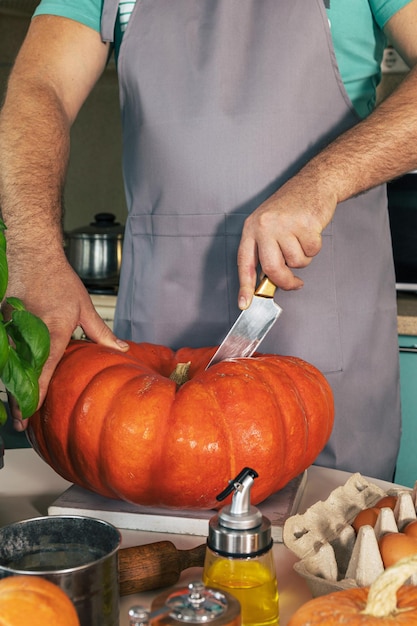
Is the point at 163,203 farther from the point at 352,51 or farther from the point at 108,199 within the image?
the point at 108,199

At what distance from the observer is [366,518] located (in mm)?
799

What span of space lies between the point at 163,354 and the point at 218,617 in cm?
64

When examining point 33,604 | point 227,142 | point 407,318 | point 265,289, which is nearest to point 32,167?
point 227,142

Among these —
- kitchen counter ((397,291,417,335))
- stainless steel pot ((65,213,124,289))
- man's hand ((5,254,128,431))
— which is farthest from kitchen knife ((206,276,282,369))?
stainless steel pot ((65,213,124,289))

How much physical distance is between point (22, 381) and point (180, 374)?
0.28 meters

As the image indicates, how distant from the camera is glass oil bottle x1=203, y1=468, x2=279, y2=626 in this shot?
2.01ft

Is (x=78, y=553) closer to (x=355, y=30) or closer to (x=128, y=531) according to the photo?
(x=128, y=531)

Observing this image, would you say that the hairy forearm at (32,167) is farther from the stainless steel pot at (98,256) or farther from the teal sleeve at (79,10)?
the stainless steel pot at (98,256)

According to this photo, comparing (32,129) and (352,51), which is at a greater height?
(352,51)

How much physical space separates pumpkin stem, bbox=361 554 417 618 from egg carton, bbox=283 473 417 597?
0.16m

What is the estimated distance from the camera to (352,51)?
4.48 feet

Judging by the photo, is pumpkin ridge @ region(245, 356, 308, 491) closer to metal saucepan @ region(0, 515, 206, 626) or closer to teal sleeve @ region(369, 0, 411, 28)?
metal saucepan @ region(0, 515, 206, 626)

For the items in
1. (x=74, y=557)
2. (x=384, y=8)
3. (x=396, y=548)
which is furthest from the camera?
(x=384, y=8)

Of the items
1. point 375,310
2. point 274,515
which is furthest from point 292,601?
point 375,310
